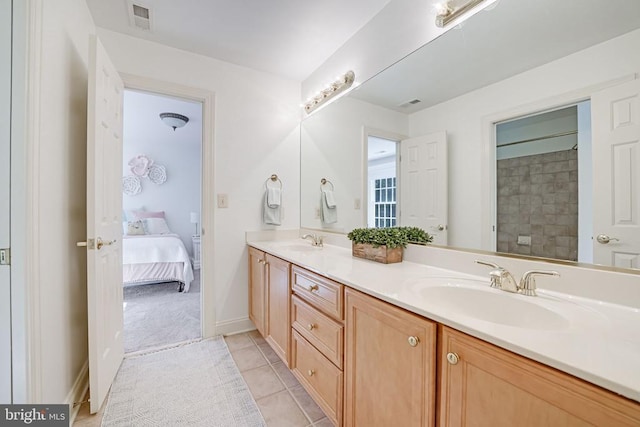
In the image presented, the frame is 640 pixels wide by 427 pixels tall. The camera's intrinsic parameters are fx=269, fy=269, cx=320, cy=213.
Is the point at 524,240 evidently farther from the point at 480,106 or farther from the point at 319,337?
the point at 319,337

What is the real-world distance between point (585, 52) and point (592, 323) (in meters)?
0.90

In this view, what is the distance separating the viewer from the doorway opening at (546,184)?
0.96 m

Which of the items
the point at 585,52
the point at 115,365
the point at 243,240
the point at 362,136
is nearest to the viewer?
the point at 585,52

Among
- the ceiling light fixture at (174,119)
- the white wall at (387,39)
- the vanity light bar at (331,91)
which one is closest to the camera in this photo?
the white wall at (387,39)

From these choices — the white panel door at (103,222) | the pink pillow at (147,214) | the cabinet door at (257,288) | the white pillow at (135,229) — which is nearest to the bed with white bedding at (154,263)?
the white pillow at (135,229)

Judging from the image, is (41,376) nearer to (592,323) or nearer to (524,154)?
(592,323)

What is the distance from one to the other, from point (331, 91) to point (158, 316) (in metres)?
2.72

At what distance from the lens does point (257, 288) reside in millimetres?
2168

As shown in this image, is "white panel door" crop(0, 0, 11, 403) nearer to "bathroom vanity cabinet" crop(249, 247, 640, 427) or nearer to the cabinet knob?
"bathroom vanity cabinet" crop(249, 247, 640, 427)

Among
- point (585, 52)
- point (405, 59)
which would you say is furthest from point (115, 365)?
point (585, 52)

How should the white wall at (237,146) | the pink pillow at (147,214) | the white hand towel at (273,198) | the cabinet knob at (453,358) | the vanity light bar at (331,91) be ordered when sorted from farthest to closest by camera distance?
1. the pink pillow at (147,214)
2. the white hand towel at (273,198)
3. the white wall at (237,146)
4. the vanity light bar at (331,91)
5. the cabinet knob at (453,358)

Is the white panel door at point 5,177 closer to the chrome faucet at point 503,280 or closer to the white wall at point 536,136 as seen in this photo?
the chrome faucet at point 503,280

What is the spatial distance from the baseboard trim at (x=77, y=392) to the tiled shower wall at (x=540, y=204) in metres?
Result: 2.24

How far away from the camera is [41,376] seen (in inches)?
43.3
